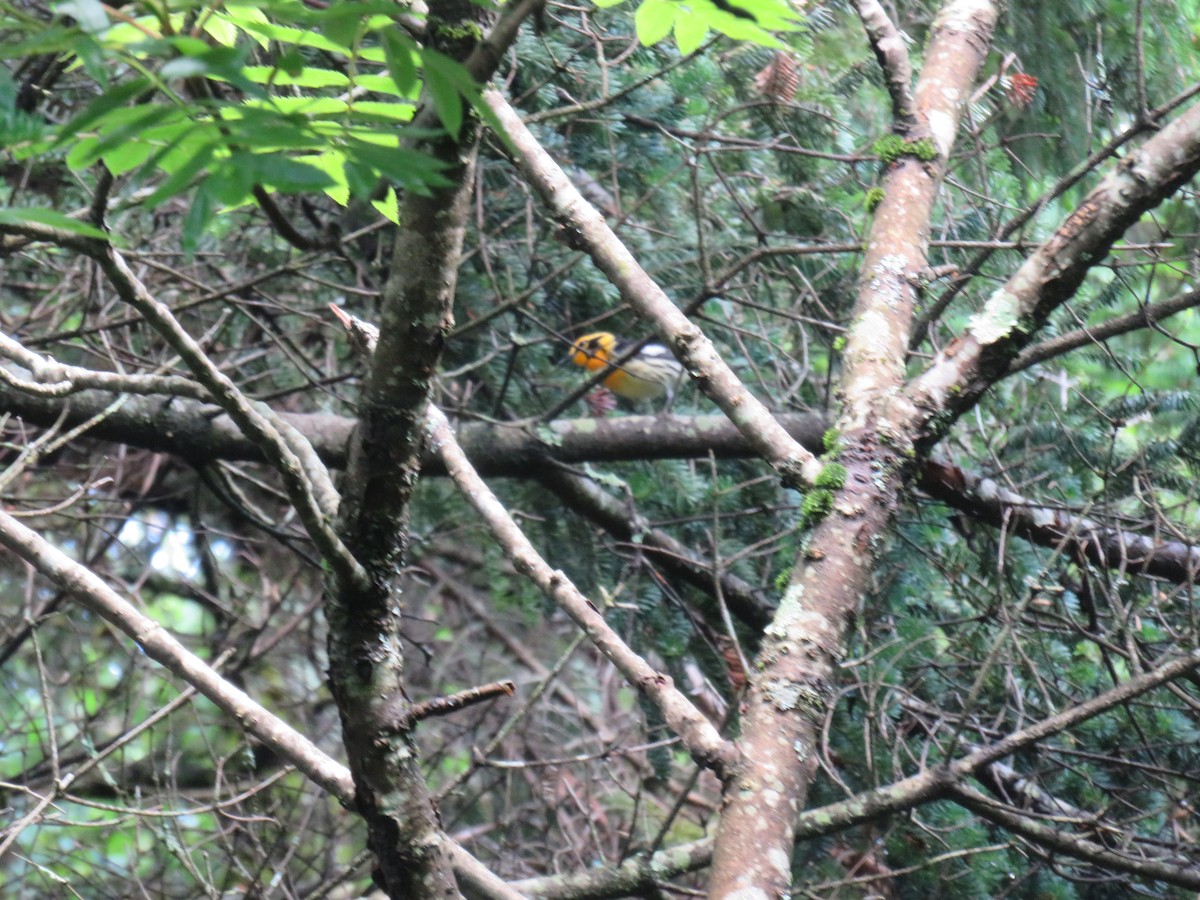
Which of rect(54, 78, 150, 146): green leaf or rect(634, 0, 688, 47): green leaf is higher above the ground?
rect(634, 0, 688, 47): green leaf

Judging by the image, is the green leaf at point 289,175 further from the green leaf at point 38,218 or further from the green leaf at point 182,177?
the green leaf at point 38,218

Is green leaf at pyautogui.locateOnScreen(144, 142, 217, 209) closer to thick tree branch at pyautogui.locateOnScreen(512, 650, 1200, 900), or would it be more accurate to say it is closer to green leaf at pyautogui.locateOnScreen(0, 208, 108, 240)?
green leaf at pyautogui.locateOnScreen(0, 208, 108, 240)

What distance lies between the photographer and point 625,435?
10.1 ft

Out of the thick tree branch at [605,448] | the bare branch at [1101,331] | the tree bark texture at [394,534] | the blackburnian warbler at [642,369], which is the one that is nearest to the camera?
the tree bark texture at [394,534]

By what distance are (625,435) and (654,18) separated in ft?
6.58

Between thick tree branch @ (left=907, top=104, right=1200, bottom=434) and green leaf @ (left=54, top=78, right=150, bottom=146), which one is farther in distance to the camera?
thick tree branch @ (left=907, top=104, right=1200, bottom=434)

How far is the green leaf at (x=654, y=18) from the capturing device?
3.60 feet

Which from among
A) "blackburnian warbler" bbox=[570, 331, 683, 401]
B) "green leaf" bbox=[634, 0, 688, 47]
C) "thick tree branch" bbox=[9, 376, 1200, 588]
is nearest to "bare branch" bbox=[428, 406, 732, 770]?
"green leaf" bbox=[634, 0, 688, 47]

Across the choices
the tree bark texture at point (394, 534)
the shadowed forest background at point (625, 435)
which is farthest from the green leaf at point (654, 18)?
the tree bark texture at point (394, 534)

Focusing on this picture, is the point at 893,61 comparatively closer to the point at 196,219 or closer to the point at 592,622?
the point at 592,622

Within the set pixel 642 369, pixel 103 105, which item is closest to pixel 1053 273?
pixel 103 105

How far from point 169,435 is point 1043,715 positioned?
2488mm

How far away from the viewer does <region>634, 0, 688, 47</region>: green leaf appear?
3.60 feet

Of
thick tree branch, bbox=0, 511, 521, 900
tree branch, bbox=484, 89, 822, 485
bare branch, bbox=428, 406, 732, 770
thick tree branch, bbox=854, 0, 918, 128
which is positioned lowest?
thick tree branch, bbox=0, 511, 521, 900
